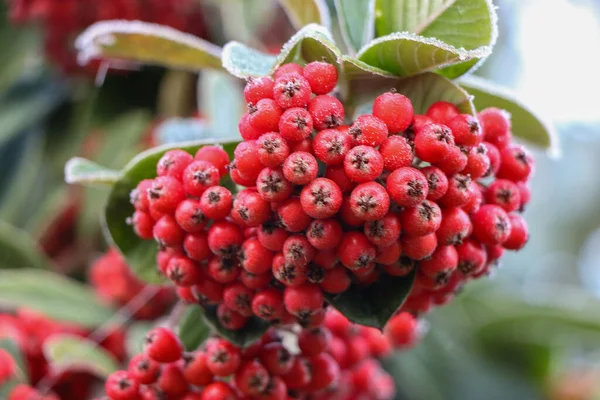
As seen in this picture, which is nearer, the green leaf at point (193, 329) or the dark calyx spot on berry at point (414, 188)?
the dark calyx spot on berry at point (414, 188)

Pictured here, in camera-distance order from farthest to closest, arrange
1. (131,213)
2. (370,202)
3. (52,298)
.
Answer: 1. (52,298)
2. (131,213)
3. (370,202)

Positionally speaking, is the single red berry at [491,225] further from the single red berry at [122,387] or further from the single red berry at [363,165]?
the single red berry at [122,387]

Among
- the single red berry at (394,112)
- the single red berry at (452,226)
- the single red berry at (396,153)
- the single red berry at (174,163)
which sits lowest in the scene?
the single red berry at (174,163)

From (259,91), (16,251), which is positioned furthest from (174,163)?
(16,251)

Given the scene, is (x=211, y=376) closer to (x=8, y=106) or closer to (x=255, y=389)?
(x=255, y=389)

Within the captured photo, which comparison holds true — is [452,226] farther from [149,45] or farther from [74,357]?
[74,357]

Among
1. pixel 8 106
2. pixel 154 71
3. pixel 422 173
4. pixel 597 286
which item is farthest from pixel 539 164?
pixel 422 173

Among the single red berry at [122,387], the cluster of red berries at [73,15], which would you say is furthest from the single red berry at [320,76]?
the cluster of red berries at [73,15]
